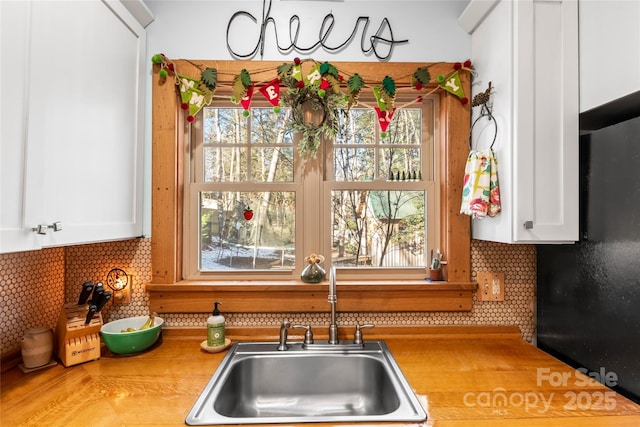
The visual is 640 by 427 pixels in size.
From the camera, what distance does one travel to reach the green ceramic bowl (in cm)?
142

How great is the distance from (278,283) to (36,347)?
0.97 metres

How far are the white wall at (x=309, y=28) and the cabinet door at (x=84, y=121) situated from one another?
0.63ft

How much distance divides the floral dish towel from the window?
1.07 feet

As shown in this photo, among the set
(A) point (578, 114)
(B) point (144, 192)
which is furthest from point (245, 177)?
(A) point (578, 114)

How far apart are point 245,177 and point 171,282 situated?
63 cm

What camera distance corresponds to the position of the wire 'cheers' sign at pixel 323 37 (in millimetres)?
1698

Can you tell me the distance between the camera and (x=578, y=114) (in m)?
1.35

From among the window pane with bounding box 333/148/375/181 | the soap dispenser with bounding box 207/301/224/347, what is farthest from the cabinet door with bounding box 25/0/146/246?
the window pane with bounding box 333/148/375/181

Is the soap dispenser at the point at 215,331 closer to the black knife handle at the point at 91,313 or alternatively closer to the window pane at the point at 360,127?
the black knife handle at the point at 91,313

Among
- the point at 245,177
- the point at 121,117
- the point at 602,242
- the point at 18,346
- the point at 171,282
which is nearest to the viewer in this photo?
the point at 602,242

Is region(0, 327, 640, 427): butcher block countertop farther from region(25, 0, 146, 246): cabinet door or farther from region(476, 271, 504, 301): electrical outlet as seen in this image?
region(25, 0, 146, 246): cabinet door

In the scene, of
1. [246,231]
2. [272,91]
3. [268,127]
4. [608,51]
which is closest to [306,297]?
[246,231]

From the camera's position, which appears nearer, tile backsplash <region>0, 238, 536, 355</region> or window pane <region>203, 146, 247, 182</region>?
tile backsplash <region>0, 238, 536, 355</region>

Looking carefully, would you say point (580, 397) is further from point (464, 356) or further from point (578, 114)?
point (578, 114)
